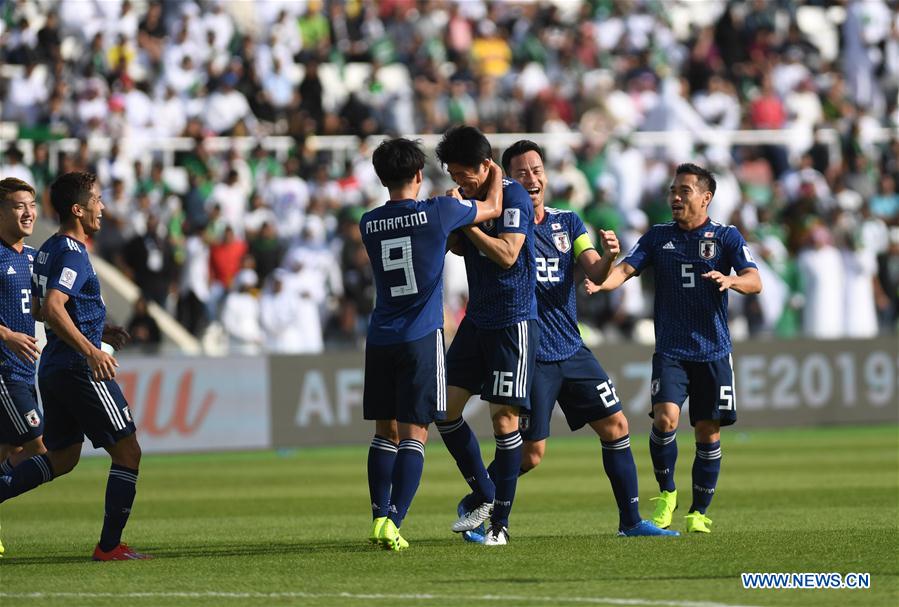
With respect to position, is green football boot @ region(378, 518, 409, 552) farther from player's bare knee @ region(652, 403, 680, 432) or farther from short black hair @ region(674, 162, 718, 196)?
short black hair @ region(674, 162, 718, 196)

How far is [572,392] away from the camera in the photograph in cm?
1045

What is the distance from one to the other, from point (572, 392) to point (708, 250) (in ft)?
4.55

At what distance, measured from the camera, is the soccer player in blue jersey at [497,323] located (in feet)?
32.5

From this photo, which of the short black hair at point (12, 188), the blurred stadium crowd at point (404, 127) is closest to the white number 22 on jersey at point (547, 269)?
the short black hair at point (12, 188)

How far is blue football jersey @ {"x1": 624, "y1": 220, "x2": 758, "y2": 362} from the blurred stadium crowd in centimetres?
1132

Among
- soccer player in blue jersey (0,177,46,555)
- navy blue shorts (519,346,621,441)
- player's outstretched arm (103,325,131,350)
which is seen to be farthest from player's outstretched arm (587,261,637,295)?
soccer player in blue jersey (0,177,46,555)

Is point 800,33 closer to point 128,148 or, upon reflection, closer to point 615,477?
point 128,148

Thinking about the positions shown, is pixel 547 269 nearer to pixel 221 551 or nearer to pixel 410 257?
pixel 410 257

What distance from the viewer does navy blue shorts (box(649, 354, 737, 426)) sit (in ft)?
35.3

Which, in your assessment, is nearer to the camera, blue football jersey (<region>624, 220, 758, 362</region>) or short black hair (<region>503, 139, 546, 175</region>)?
short black hair (<region>503, 139, 546, 175</region>)

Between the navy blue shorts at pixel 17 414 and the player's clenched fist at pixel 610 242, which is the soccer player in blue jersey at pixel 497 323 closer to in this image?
the player's clenched fist at pixel 610 242

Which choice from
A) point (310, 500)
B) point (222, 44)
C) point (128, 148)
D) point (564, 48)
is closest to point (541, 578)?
point (310, 500)

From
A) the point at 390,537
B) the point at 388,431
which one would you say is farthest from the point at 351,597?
the point at 388,431

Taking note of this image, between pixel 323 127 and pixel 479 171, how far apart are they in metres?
15.7
